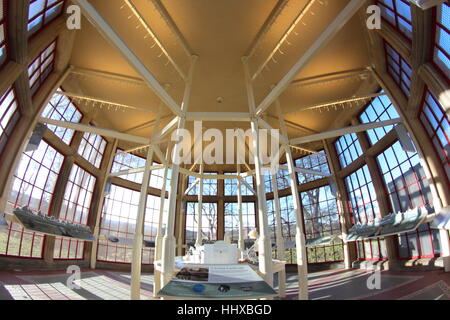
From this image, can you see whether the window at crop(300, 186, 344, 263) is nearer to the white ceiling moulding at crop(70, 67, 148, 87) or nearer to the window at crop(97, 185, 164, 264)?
the window at crop(97, 185, 164, 264)

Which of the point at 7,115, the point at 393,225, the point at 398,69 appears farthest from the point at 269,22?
the point at 393,225

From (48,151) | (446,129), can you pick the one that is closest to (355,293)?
(446,129)

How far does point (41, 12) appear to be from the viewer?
36.2 feet

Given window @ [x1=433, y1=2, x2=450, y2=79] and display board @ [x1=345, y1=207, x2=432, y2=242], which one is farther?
display board @ [x1=345, y1=207, x2=432, y2=242]

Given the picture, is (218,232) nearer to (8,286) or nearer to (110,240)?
(110,240)

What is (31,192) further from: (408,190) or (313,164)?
(408,190)

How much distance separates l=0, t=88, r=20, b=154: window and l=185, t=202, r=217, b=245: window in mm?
19360

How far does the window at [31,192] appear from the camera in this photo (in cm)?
1630

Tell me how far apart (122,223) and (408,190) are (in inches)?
953

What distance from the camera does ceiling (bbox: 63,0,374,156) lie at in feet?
38.9

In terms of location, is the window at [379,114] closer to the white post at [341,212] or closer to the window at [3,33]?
the white post at [341,212]

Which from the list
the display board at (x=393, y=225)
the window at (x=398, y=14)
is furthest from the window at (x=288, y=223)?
the window at (x=398, y=14)

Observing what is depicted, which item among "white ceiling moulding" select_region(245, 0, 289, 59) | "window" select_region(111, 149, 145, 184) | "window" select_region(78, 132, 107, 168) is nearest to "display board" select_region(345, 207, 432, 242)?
"white ceiling moulding" select_region(245, 0, 289, 59)
